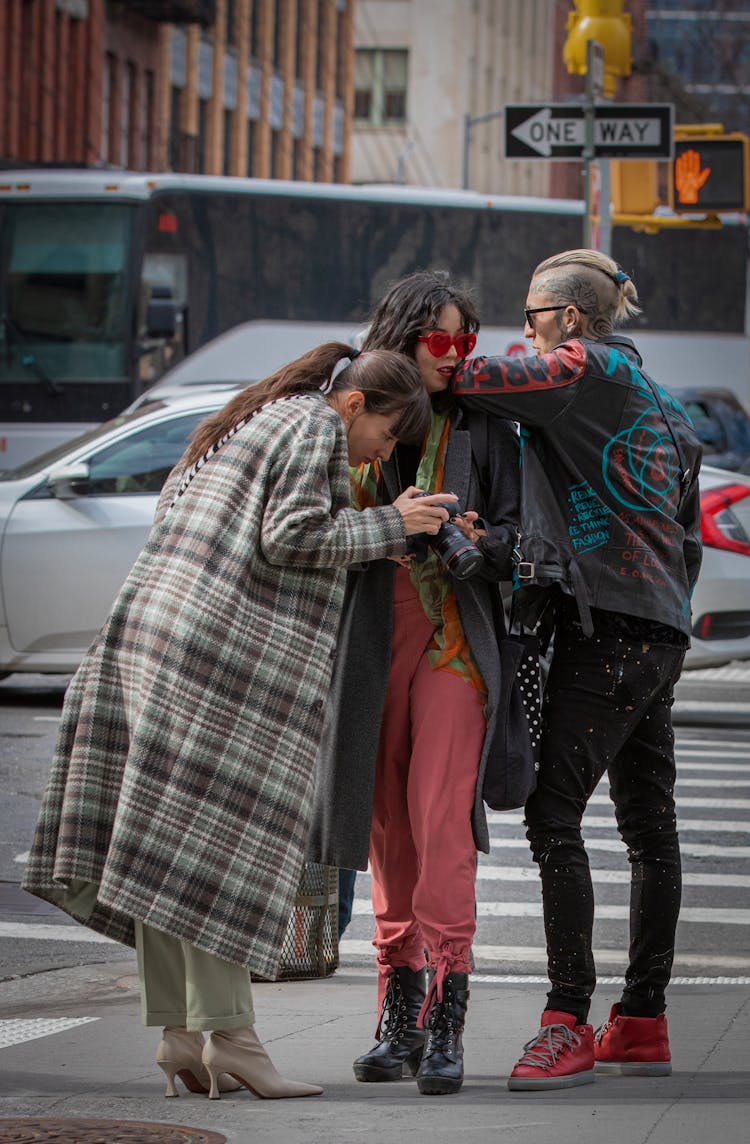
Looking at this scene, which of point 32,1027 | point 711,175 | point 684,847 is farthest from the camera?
point 711,175

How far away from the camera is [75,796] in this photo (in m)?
4.79

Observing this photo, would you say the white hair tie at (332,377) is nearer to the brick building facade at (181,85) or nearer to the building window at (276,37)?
the brick building facade at (181,85)

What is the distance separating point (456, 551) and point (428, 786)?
22.2 inches

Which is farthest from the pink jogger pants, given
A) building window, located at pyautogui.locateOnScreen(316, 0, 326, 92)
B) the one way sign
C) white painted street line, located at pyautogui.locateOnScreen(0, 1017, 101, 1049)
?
building window, located at pyautogui.locateOnScreen(316, 0, 326, 92)

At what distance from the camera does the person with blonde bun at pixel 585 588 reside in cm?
487

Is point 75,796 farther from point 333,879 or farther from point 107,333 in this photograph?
point 107,333

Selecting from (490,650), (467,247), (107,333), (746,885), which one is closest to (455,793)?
(490,650)

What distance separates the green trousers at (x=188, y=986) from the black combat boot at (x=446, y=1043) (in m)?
0.40

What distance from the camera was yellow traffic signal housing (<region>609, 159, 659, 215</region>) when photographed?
18.2m

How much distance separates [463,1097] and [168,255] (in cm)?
1871

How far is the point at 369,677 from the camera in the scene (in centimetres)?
492

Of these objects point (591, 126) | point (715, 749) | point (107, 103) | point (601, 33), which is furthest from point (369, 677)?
point (107, 103)

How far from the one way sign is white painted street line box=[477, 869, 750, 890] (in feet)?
22.0

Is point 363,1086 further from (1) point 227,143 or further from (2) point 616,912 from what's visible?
(1) point 227,143
